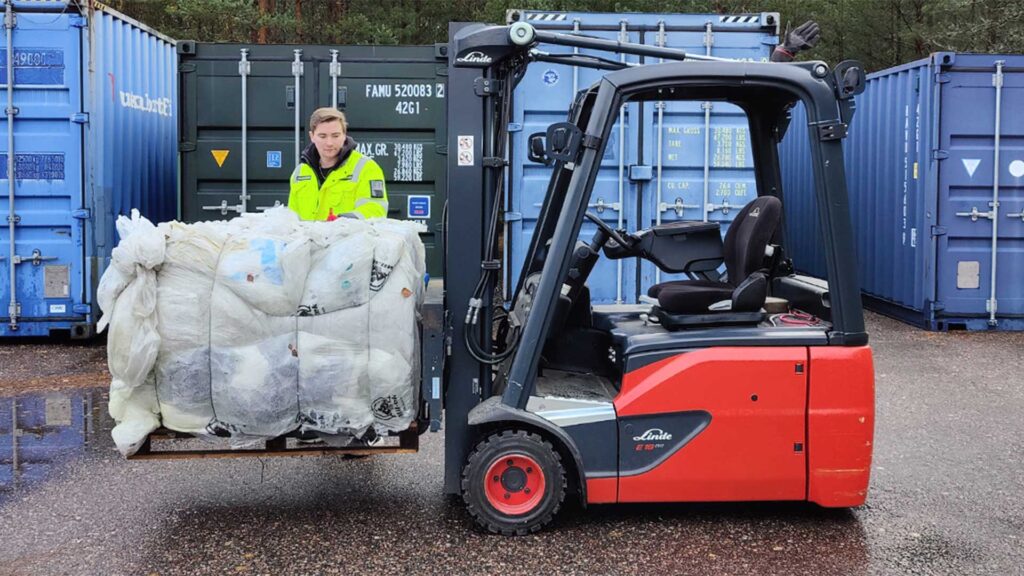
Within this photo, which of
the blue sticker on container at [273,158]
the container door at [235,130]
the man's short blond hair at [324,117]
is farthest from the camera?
the blue sticker on container at [273,158]

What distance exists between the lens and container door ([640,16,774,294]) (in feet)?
33.6

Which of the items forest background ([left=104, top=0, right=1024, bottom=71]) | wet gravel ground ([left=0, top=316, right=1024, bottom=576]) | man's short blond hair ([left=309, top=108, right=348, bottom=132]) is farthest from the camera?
forest background ([left=104, top=0, right=1024, bottom=71])

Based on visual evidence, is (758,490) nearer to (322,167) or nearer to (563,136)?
(563,136)

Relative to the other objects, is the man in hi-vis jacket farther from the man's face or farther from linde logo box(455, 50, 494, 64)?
linde logo box(455, 50, 494, 64)

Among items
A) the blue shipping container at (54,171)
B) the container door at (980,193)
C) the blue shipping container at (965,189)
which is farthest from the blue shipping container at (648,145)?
the blue shipping container at (54,171)

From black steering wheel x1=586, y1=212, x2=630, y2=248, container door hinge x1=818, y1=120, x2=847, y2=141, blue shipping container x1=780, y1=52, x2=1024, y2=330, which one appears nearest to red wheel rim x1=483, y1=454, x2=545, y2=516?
Result: black steering wheel x1=586, y1=212, x2=630, y2=248

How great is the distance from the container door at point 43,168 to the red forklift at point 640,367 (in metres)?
6.17

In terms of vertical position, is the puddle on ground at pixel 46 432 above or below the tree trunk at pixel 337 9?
below

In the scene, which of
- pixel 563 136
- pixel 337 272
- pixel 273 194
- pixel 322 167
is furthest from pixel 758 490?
pixel 273 194

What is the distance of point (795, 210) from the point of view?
16.2 meters

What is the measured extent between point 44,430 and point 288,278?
10.7ft

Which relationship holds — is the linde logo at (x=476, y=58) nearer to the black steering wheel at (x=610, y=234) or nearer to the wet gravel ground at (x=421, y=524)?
the black steering wheel at (x=610, y=234)

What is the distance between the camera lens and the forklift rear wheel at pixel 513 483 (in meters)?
4.55

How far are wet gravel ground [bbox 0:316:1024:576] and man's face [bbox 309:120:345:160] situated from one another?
1.83 metres
